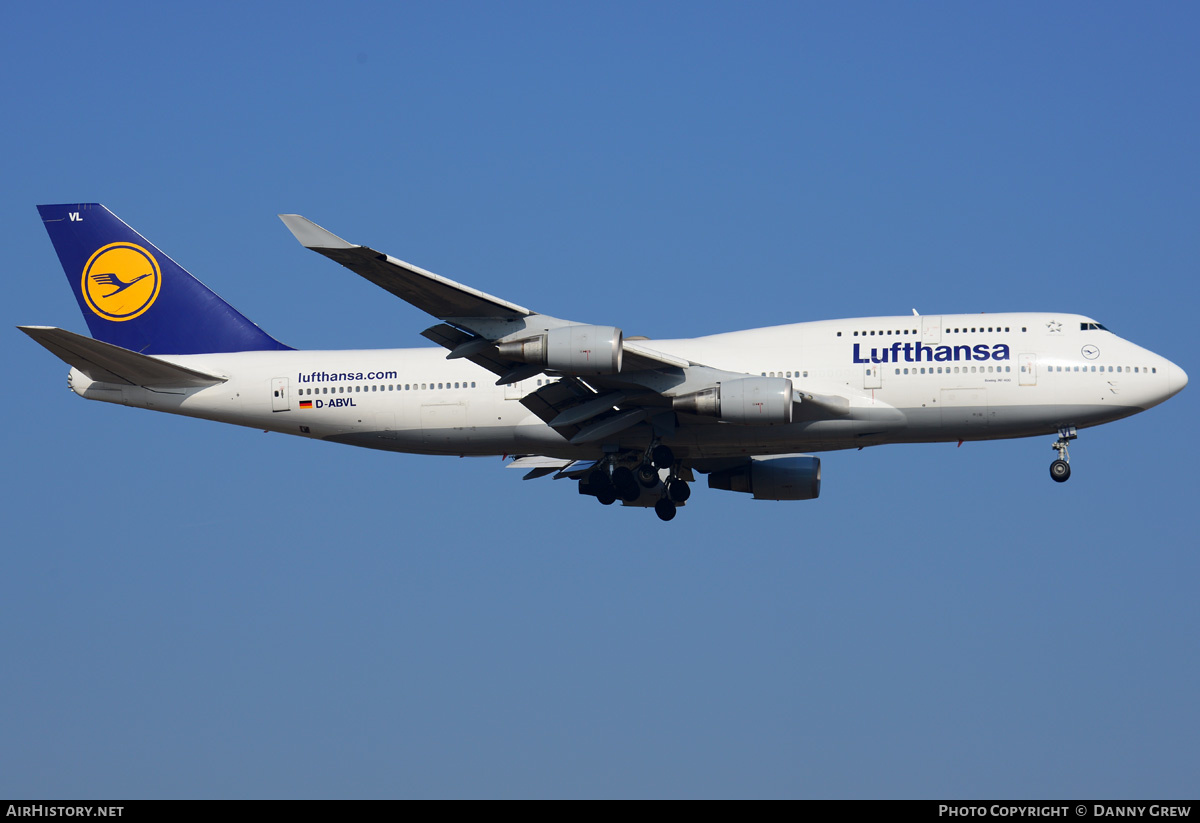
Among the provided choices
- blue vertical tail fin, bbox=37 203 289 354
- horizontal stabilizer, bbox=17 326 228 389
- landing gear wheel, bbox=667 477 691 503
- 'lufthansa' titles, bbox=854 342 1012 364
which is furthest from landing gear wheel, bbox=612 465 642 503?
horizontal stabilizer, bbox=17 326 228 389

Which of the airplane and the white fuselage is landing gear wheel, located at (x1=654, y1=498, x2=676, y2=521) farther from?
the white fuselage

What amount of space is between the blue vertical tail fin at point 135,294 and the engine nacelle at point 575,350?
37.4ft

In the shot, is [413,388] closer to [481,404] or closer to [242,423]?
[481,404]

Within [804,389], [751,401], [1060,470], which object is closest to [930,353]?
[804,389]

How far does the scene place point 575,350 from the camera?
3231cm

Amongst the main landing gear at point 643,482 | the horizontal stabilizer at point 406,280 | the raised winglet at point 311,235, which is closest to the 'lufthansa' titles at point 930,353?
the main landing gear at point 643,482

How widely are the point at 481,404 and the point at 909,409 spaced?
11.6 meters

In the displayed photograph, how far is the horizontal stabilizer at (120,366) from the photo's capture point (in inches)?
1438

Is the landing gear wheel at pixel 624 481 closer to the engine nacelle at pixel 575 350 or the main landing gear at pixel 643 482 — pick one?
the main landing gear at pixel 643 482

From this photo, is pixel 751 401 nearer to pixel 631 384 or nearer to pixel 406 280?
pixel 631 384

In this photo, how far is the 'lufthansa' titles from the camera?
35750 millimetres
